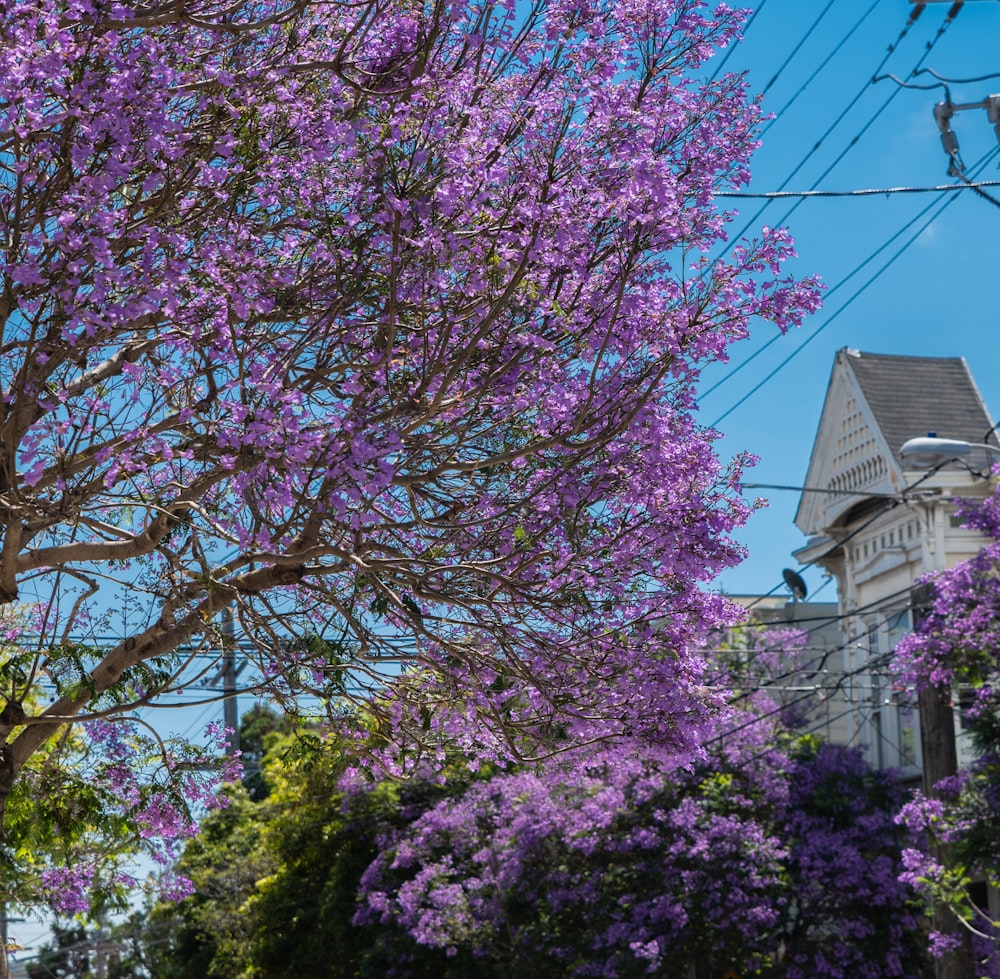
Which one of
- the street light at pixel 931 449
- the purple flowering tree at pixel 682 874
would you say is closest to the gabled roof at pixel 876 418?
the purple flowering tree at pixel 682 874

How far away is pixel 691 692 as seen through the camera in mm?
7703

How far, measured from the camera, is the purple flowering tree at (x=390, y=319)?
6.04 metres

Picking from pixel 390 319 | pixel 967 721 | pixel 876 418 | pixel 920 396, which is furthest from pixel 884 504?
pixel 390 319

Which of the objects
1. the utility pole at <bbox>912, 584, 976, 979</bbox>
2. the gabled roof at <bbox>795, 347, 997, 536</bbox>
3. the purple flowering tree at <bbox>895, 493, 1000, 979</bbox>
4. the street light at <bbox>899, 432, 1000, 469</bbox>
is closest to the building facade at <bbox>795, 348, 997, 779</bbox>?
the gabled roof at <bbox>795, 347, 997, 536</bbox>

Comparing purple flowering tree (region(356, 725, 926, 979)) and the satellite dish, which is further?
the satellite dish

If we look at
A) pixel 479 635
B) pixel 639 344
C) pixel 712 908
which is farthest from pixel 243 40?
pixel 712 908

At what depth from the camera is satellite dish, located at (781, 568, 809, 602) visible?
2618cm

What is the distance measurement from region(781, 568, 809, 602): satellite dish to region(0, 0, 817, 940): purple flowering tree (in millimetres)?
17712

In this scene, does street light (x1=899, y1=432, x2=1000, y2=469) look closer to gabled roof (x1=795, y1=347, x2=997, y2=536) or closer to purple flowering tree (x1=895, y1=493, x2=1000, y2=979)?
purple flowering tree (x1=895, y1=493, x2=1000, y2=979)

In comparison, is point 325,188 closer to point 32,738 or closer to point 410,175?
point 410,175

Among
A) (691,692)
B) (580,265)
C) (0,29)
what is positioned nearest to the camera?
(0,29)

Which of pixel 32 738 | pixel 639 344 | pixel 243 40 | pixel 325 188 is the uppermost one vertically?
pixel 243 40

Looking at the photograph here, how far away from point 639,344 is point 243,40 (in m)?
2.26

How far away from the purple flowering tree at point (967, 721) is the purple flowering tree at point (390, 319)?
9468mm
